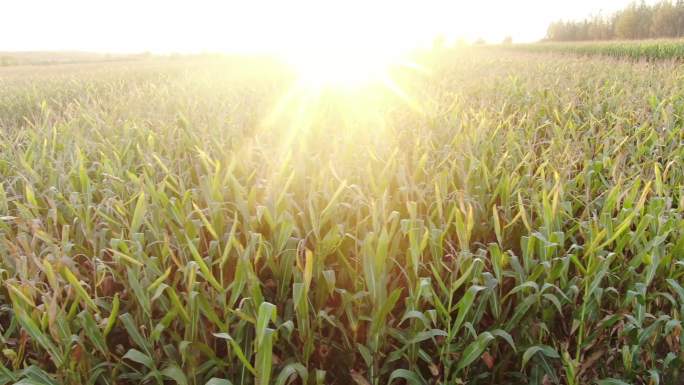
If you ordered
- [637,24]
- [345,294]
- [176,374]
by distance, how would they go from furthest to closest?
[637,24] < [345,294] < [176,374]

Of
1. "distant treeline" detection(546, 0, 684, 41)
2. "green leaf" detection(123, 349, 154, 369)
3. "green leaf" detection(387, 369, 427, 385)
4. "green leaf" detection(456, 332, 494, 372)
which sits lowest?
"green leaf" detection(387, 369, 427, 385)

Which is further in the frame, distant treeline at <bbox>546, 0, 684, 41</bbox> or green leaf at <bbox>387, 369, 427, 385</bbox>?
distant treeline at <bbox>546, 0, 684, 41</bbox>

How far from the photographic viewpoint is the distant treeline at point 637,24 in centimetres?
3559

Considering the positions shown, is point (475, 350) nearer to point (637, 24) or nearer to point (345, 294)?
point (345, 294)

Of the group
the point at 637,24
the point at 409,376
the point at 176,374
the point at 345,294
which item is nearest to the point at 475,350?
the point at 409,376

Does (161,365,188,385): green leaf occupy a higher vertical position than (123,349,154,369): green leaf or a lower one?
lower

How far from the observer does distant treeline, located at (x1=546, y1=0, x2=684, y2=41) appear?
35.6 meters

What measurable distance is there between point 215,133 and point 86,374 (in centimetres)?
181

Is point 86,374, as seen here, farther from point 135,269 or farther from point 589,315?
point 589,315

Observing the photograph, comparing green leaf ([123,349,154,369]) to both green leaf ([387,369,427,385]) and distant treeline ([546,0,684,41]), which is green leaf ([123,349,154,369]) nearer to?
green leaf ([387,369,427,385])

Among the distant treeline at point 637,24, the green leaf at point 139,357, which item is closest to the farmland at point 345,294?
the green leaf at point 139,357

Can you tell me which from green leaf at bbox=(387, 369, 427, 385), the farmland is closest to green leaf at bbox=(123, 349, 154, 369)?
the farmland

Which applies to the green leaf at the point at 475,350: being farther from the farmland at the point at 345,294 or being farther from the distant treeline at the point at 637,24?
the distant treeline at the point at 637,24

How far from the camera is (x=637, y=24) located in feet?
129
